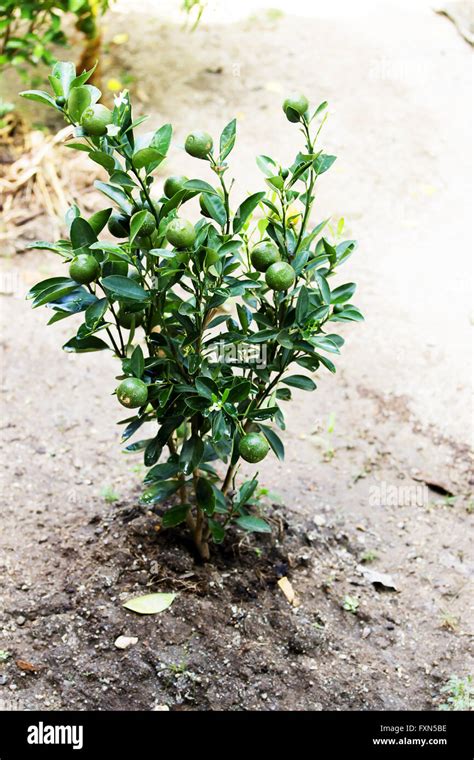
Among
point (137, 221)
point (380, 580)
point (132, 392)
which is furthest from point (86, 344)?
point (380, 580)

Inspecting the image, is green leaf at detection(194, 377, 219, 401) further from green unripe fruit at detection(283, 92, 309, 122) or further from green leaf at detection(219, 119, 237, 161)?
green unripe fruit at detection(283, 92, 309, 122)

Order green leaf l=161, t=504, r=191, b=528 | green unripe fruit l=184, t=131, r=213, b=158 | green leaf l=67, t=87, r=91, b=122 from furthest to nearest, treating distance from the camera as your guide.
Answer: green leaf l=161, t=504, r=191, b=528, green unripe fruit l=184, t=131, r=213, b=158, green leaf l=67, t=87, r=91, b=122

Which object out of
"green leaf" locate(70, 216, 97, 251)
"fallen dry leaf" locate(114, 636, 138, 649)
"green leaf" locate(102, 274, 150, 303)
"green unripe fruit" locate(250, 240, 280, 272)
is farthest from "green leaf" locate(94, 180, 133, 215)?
"fallen dry leaf" locate(114, 636, 138, 649)

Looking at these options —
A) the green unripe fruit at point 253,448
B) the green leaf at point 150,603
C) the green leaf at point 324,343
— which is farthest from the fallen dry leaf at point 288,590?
the green leaf at point 324,343

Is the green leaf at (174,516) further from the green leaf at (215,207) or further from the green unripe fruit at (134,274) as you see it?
the green leaf at (215,207)

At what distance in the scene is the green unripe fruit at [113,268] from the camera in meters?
1.97

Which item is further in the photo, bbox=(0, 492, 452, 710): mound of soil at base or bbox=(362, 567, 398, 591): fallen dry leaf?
bbox=(362, 567, 398, 591): fallen dry leaf

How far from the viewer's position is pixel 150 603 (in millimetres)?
2332

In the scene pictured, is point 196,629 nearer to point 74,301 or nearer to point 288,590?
point 288,590

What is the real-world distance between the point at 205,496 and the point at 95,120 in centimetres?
102

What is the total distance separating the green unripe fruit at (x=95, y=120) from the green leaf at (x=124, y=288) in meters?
0.32

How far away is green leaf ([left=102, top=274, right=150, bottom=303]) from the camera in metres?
1.90

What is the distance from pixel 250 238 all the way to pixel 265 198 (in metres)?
0.15

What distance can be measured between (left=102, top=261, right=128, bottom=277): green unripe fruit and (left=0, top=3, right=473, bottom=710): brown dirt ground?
3.00ft
